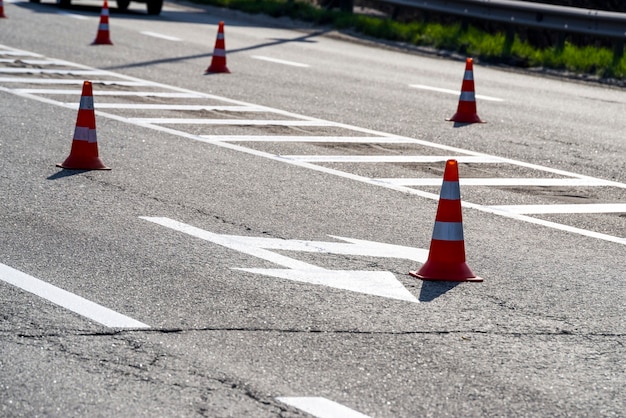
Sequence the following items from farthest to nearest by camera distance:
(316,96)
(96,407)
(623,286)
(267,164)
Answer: (316,96), (267,164), (623,286), (96,407)

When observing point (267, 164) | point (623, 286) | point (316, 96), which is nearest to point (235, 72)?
point (316, 96)

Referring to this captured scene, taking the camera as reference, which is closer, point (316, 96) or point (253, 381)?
point (253, 381)

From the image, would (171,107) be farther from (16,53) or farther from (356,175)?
(16,53)

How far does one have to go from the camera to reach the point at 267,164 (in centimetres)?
1038

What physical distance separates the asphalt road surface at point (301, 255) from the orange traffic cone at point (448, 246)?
8 cm

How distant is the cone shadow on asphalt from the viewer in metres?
6.55

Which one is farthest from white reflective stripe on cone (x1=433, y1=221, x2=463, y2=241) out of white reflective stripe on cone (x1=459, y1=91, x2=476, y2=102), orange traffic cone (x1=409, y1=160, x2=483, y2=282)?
white reflective stripe on cone (x1=459, y1=91, x2=476, y2=102)

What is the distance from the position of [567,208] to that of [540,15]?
11.4 metres

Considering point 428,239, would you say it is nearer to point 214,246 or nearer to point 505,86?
point 214,246

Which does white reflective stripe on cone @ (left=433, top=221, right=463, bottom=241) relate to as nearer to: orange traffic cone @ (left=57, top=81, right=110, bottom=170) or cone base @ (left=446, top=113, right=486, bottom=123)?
orange traffic cone @ (left=57, top=81, right=110, bottom=170)

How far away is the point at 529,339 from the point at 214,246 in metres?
2.27

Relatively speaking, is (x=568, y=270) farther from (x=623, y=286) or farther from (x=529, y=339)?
(x=529, y=339)

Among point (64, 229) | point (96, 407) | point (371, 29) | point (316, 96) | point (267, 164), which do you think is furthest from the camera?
point (371, 29)

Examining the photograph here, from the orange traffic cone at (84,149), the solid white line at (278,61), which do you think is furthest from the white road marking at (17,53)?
the orange traffic cone at (84,149)
